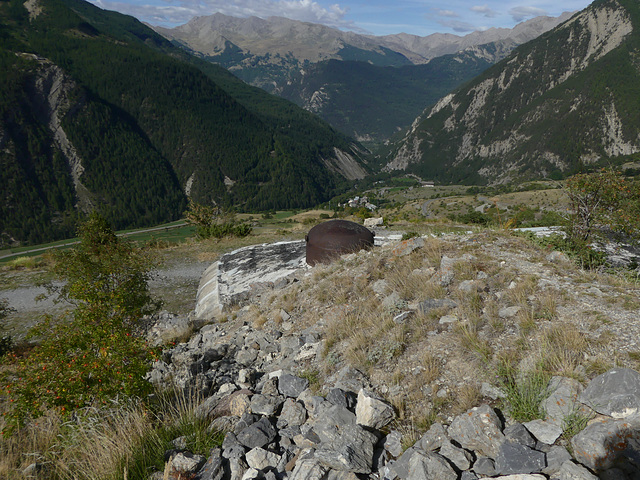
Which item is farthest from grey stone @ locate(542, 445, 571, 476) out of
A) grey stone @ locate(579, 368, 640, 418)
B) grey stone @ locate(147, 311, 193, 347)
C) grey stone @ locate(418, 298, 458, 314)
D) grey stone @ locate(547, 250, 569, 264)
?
grey stone @ locate(147, 311, 193, 347)

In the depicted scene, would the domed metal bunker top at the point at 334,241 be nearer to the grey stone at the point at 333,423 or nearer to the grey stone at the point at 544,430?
the grey stone at the point at 333,423

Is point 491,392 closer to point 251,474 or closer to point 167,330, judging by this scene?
point 251,474

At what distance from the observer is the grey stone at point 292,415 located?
5566 millimetres

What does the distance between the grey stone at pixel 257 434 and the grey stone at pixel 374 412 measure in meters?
1.37

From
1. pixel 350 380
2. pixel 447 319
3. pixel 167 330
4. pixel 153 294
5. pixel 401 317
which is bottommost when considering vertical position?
pixel 153 294

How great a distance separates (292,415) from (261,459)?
963 millimetres

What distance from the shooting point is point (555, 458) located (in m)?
3.95

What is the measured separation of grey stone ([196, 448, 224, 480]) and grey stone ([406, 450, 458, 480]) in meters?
2.49

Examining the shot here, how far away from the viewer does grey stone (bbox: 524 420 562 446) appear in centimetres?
423

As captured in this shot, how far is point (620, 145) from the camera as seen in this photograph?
19188 centimetres

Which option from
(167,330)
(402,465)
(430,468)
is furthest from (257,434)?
(167,330)

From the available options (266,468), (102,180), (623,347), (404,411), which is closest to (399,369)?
(404,411)

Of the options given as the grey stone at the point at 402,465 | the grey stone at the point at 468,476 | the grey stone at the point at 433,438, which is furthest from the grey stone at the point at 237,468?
the grey stone at the point at 468,476

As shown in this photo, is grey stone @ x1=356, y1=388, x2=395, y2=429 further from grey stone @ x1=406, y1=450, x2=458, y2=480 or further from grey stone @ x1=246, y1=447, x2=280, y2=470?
grey stone @ x1=246, y1=447, x2=280, y2=470
